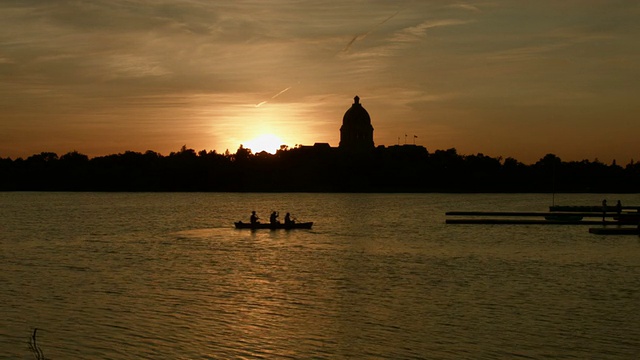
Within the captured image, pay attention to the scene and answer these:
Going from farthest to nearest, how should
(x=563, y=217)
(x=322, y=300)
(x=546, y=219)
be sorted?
(x=546, y=219) < (x=563, y=217) < (x=322, y=300)

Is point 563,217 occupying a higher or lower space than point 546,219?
higher

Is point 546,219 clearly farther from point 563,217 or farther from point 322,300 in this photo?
point 322,300

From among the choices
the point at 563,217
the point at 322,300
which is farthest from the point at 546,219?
the point at 322,300

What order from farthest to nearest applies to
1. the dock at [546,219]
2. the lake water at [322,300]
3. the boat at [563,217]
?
the boat at [563,217], the dock at [546,219], the lake water at [322,300]

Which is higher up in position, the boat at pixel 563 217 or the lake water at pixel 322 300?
the boat at pixel 563 217

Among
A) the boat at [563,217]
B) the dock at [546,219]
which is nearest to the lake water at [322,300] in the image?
the dock at [546,219]

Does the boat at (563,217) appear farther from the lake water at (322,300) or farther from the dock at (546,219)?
the lake water at (322,300)

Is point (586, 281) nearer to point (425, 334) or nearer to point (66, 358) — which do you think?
point (425, 334)

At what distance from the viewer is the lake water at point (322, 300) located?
2417cm

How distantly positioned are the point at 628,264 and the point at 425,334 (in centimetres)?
2490

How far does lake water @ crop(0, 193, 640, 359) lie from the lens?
2417 centimetres

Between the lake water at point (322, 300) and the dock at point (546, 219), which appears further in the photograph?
the dock at point (546, 219)

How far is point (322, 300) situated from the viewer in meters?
33.0

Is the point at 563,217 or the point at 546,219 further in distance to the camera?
the point at 546,219
